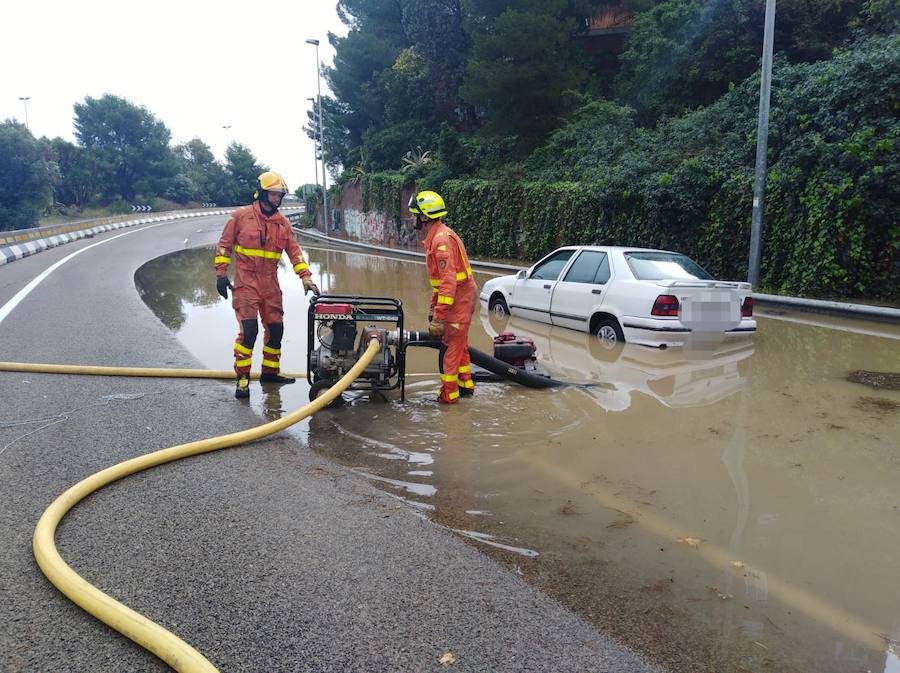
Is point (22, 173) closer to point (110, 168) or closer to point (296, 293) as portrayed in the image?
point (110, 168)

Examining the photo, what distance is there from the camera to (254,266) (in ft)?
21.1

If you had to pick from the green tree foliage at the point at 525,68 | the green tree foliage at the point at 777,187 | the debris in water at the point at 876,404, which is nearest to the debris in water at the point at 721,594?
the debris in water at the point at 876,404

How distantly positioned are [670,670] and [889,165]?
11.9 meters

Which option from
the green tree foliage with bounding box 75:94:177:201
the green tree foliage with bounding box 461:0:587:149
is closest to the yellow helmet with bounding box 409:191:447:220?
the green tree foliage with bounding box 461:0:587:149

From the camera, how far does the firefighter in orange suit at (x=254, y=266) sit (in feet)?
A: 21.0

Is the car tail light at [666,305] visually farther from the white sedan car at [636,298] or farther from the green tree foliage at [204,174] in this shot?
Answer: the green tree foliage at [204,174]

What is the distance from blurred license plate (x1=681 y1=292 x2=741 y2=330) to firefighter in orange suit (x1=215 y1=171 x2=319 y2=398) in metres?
4.45

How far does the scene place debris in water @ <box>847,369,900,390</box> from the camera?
682 cm

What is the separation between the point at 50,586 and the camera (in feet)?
9.80

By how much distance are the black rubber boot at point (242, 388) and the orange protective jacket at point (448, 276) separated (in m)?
1.87

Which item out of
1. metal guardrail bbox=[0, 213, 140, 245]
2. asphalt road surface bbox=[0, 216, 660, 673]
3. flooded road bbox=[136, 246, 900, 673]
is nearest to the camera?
asphalt road surface bbox=[0, 216, 660, 673]

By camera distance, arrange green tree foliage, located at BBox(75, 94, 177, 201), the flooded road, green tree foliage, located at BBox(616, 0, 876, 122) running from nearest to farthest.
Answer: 1. the flooded road
2. green tree foliage, located at BBox(616, 0, 876, 122)
3. green tree foliage, located at BBox(75, 94, 177, 201)

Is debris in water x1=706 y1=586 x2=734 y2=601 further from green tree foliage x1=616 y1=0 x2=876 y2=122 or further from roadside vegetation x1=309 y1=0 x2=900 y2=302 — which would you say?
green tree foliage x1=616 y1=0 x2=876 y2=122

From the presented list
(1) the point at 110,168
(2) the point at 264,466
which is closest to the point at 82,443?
(2) the point at 264,466
